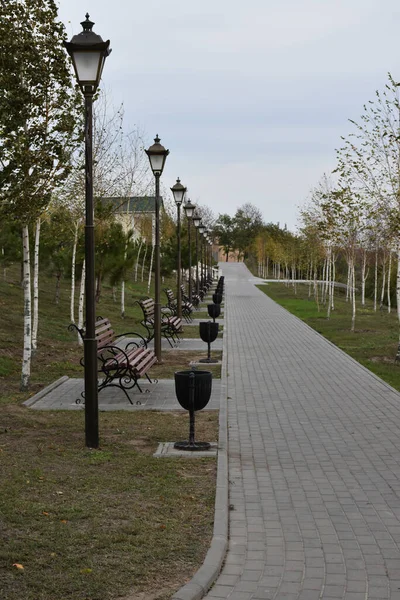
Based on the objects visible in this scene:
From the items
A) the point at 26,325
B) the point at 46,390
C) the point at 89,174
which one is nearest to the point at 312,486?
the point at 89,174

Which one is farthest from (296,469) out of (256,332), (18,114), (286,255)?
(286,255)

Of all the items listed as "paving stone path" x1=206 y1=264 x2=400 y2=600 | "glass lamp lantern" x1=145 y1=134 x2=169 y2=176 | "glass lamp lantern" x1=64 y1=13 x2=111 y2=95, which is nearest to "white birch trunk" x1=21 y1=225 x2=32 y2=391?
"paving stone path" x1=206 y1=264 x2=400 y2=600

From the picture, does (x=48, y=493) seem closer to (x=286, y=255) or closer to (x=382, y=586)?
(x=382, y=586)

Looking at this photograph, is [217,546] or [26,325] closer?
[217,546]

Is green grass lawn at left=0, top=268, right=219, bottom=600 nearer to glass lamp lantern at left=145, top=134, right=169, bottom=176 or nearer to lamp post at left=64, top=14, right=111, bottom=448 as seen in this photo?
lamp post at left=64, top=14, right=111, bottom=448

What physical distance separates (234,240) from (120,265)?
9851 centimetres

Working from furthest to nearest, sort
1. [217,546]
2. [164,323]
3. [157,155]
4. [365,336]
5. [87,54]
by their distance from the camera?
[365,336], [164,323], [157,155], [87,54], [217,546]

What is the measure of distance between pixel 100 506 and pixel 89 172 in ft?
11.0

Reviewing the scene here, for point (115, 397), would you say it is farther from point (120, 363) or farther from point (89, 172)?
point (89, 172)

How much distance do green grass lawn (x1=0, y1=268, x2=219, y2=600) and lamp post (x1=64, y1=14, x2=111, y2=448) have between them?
343 millimetres

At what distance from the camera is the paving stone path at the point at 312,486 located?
14.8 feet

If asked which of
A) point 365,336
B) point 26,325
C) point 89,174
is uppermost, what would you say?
point 89,174

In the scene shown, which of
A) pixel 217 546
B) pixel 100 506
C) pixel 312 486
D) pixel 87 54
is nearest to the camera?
pixel 217 546

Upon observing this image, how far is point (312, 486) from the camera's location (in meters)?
6.51
